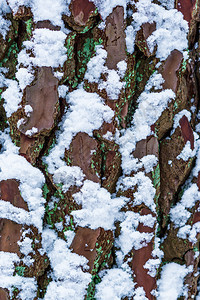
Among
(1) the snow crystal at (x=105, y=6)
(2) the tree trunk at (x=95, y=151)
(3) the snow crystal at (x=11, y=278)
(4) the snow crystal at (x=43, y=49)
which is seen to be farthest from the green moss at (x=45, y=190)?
(1) the snow crystal at (x=105, y=6)

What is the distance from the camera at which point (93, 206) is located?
0.53m

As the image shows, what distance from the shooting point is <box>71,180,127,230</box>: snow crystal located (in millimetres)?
527

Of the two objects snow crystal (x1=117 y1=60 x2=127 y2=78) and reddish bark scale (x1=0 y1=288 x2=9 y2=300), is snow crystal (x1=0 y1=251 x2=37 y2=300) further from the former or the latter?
snow crystal (x1=117 y1=60 x2=127 y2=78)

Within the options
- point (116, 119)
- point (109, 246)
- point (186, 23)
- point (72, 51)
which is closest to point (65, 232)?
point (109, 246)

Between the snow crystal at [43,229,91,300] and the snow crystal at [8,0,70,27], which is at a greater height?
the snow crystal at [8,0,70,27]

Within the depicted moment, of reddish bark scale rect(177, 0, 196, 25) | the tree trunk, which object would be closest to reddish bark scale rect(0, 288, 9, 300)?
the tree trunk

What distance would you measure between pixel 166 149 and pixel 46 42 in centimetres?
29

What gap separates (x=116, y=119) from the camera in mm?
551

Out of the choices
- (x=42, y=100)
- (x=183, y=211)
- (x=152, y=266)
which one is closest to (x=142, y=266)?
(x=152, y=266)

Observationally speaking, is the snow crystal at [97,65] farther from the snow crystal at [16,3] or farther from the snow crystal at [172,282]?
the snow crystal at [172,282]

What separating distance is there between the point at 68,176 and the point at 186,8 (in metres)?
0.39

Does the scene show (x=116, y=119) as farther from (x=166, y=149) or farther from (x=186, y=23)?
(x=186, y=23)

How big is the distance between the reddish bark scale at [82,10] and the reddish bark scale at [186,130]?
0.25 metres

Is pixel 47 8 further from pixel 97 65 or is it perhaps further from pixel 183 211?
pixel 183 211
